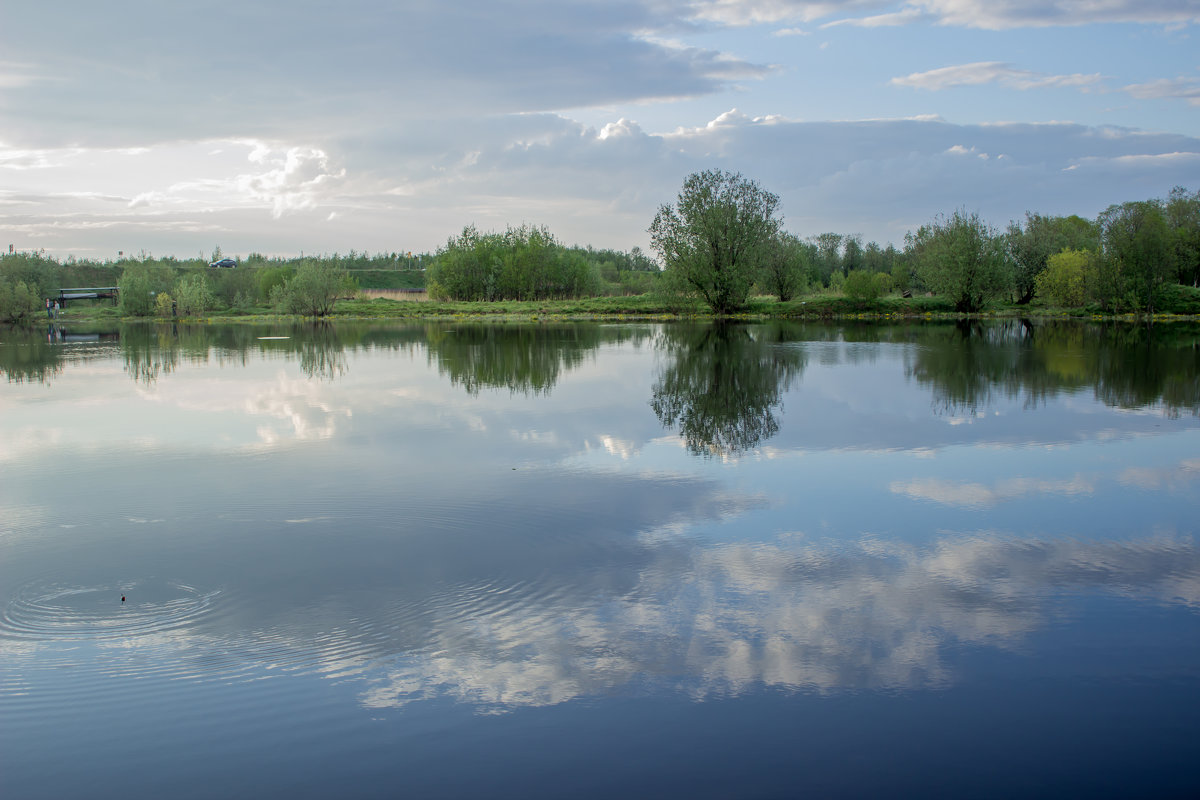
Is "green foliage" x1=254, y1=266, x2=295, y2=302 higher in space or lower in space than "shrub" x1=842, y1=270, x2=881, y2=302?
higher

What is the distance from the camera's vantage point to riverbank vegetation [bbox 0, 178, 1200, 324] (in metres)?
50.2

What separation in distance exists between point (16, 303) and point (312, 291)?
86.9 feet

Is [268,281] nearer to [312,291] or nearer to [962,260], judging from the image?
[312,291]

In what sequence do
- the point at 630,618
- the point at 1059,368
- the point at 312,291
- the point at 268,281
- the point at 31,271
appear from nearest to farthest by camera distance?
the point at 630,618 < the point at 1059,368 < the point at 312,291 < the point at 31,271 < the point at 268,281

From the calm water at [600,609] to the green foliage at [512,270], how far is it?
2778 inches

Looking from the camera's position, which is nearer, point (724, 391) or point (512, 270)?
point (724, 391)

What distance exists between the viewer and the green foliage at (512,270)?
81.6 m

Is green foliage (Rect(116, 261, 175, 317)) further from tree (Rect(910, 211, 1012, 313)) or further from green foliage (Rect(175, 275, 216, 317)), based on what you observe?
tree (Rect(910, 211, 1012, 313))

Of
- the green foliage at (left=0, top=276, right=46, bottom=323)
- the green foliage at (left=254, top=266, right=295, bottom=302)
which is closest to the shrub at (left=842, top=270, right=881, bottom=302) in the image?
the green foliage at (left=254, top=266, right=295, bottom=302)

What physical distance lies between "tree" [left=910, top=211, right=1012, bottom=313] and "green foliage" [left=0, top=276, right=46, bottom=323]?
73.9 metres

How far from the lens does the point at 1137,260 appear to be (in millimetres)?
46719

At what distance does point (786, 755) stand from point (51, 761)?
345cm

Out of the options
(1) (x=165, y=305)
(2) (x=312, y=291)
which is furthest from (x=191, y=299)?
(2) (x=312, y=291)

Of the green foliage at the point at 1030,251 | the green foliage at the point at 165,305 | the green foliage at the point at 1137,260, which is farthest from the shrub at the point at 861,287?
the green foliage at the point at 165,305
